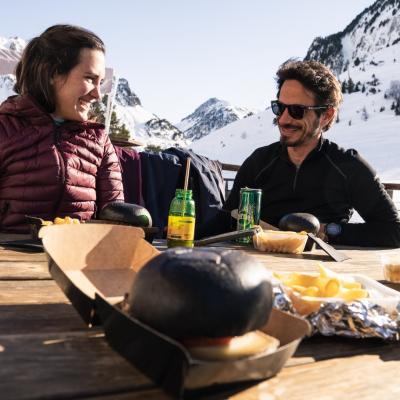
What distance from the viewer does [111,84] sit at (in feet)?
29.9

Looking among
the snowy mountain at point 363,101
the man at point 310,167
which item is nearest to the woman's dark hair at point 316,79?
the man at point 310,167

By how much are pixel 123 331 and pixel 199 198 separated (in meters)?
3.06

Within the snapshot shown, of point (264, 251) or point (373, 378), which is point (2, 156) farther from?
point (373, 378)

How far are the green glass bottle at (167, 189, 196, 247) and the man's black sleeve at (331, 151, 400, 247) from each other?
110 cm

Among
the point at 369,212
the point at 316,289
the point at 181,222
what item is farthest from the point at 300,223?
the point at 316,289

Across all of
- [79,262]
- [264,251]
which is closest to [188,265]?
[79,262]

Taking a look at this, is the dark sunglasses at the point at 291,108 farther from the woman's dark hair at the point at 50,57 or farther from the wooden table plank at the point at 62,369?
the wooden table plank at the point at 62,369

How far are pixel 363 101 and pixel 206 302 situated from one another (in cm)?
5242

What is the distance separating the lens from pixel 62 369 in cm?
68

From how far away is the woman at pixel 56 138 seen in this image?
101 inches

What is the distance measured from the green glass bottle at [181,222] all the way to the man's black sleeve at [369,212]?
1.10 meters

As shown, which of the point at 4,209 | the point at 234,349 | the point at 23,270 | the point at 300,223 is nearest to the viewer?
the point at 234,349

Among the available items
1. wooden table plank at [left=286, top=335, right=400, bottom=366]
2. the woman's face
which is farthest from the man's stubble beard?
wooden table plank at [left=286, top=335, right=400, bottom=366]

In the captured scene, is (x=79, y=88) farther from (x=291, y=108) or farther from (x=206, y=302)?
(x=206, y=302)
